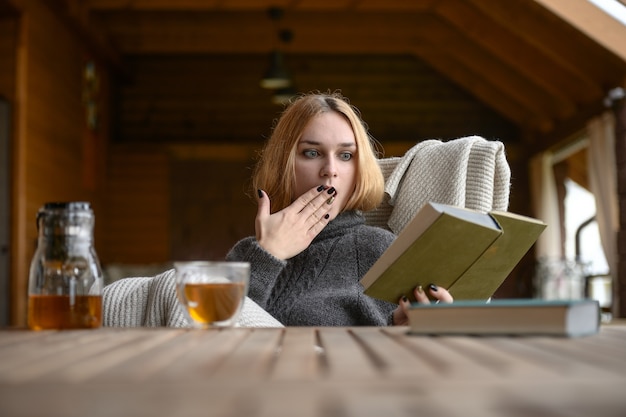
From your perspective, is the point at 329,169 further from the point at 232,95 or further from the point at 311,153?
the point at 232,95

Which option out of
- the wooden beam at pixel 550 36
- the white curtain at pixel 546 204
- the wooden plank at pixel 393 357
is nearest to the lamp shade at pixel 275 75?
the wooden beam at pixel 550 36

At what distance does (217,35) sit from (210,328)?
742 centimetres

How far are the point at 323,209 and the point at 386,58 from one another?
8.11 m

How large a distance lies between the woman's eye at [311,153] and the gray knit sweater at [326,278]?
0.16 metres

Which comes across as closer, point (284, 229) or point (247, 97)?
point (284, 229)

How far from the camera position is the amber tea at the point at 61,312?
1022mm

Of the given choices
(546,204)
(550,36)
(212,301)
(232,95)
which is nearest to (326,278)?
(212,301)

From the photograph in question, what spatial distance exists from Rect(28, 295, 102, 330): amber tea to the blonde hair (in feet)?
2.94

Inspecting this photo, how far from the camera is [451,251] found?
128cm

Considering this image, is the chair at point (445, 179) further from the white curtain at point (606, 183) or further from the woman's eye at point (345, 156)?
the white curtain at point (606, 183)

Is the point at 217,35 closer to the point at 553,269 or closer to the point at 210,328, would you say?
the point at 553,269

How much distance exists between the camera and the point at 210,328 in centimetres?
103

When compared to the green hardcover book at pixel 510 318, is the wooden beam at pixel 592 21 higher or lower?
higher

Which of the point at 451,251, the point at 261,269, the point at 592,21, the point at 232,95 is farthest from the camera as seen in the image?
the point at 232,95
